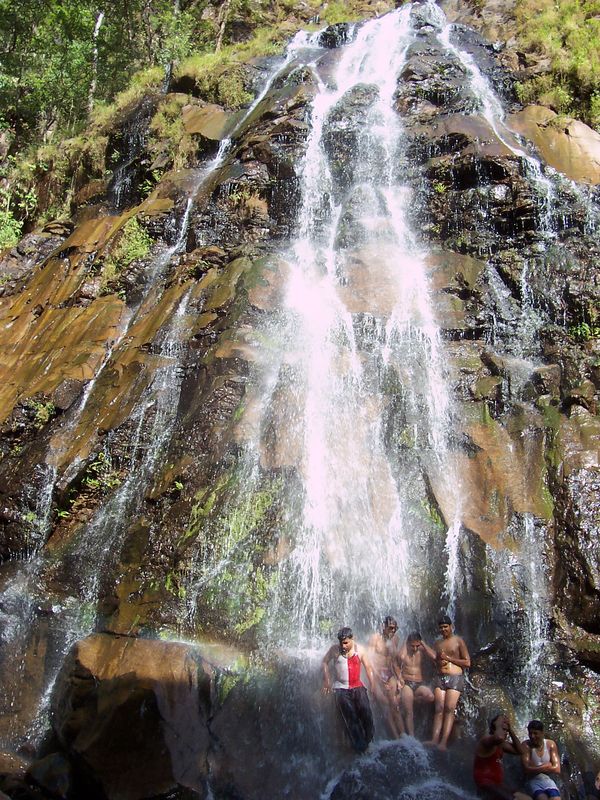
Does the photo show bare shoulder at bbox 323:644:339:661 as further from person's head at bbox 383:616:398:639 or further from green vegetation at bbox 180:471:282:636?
green vegetation at bbox 180:471:282:636

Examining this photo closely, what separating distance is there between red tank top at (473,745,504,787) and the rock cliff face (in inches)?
9.5

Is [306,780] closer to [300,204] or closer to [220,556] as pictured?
[220,556]

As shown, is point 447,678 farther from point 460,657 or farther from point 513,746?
point 513,746

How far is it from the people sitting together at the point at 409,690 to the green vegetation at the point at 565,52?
13.5 metres

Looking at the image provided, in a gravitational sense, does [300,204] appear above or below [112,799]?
above

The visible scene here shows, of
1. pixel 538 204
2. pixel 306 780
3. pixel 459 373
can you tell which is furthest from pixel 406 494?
pixel 538 204

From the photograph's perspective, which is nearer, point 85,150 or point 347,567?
point 347,567

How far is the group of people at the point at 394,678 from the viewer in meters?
6.37

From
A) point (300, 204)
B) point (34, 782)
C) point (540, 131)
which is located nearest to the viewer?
point (34, 782)

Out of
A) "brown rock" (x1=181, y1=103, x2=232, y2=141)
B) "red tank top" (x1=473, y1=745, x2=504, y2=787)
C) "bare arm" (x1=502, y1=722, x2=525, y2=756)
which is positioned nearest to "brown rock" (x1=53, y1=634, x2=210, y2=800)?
"red tank top" (x1=473, y1=745, x2=504, y2=787)

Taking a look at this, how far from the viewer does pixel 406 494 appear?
8523mm

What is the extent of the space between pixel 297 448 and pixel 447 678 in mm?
3590

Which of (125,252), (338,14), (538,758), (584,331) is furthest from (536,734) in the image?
(338,14)

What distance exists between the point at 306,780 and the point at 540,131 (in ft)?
47.1
